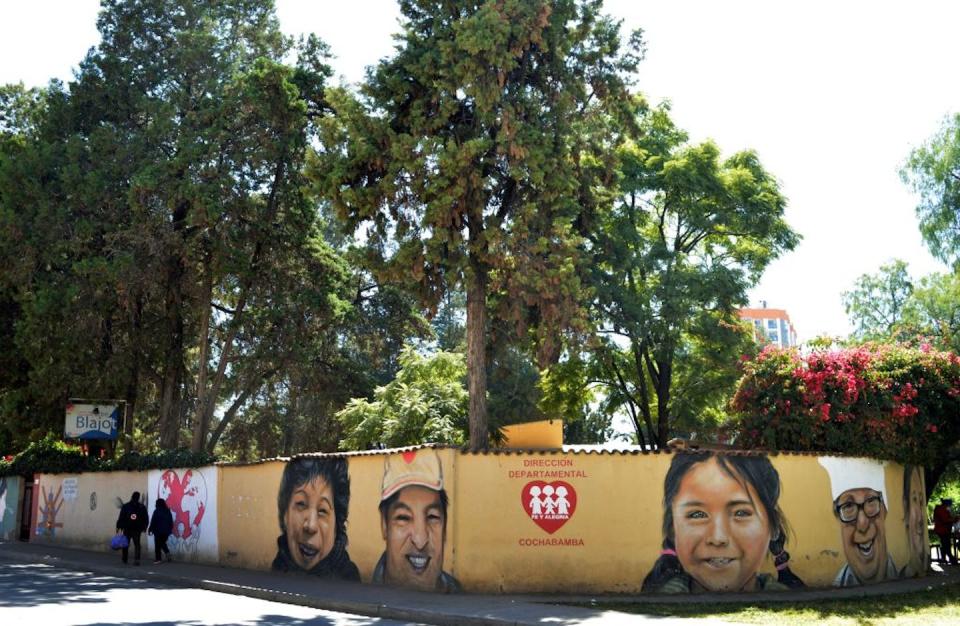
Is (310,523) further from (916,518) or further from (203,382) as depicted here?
(916,518)

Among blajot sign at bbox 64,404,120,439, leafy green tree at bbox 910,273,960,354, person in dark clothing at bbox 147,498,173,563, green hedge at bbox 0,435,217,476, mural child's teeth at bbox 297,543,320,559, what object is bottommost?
mural child's teeth at bbox 297,543,320,559

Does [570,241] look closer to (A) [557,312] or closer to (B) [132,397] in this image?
(A) [557,312]

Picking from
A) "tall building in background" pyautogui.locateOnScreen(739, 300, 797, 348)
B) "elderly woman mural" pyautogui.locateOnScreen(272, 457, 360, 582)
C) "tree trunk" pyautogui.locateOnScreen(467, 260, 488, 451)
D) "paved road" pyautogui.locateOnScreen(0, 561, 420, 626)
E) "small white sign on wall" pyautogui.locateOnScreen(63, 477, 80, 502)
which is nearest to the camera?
"paved road" pyautogui.locateOnScreen(0, 561, 420, 626)

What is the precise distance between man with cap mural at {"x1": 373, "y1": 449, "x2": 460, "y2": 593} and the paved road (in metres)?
2.08

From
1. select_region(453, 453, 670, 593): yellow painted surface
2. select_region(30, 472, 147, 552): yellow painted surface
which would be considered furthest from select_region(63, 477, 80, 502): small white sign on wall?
select_region(453, 453, 670, 593): yellow painted surface

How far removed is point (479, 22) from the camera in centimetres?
1844

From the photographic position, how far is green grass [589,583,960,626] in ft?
42.2

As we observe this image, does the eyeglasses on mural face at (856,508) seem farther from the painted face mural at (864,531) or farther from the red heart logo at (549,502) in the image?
the red heart logo at (549,502)

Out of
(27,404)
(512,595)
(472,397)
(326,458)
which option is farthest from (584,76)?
(27,404)

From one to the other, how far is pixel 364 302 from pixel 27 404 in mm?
11917

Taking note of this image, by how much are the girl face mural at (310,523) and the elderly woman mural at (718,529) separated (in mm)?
6787

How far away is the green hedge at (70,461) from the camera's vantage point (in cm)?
2453

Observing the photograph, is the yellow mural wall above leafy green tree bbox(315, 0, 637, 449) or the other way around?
the other way around

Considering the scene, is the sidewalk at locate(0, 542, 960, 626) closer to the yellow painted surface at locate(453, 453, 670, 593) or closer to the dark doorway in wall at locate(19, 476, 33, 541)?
the yellow painted surface at locate(453, 453, 670, 593)
